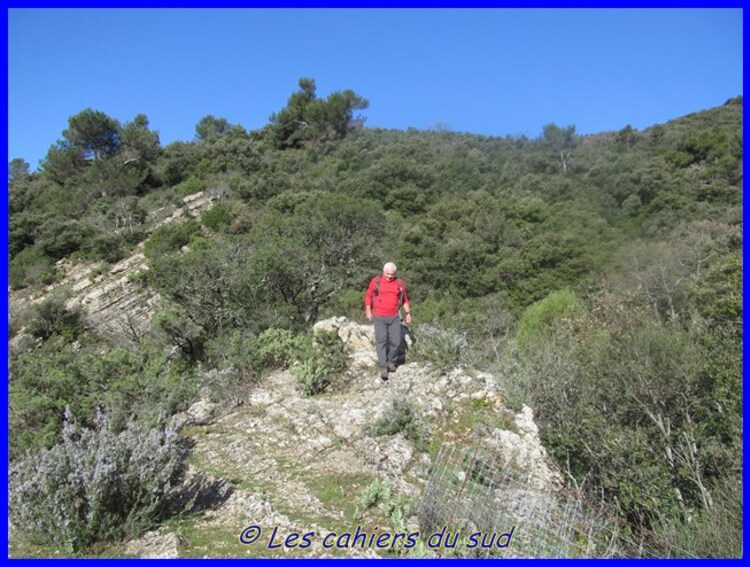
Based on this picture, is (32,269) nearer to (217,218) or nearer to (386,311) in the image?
(217,218)

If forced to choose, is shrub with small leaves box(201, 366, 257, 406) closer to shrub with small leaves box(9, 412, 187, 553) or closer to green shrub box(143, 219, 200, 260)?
shrub with small leaves box(9, 412, 187, 553)

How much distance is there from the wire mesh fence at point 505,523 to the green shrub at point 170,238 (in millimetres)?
25126

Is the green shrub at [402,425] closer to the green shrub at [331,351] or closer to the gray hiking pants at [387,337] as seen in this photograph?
the gray hiking pants at [387,337]

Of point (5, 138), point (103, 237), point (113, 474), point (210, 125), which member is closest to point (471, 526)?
point (113, 474)

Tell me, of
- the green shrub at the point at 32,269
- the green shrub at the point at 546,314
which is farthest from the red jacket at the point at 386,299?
the green shrub at the point at 32,269

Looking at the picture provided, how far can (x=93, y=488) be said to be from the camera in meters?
3.15

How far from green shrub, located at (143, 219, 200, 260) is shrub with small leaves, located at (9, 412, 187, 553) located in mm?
24322

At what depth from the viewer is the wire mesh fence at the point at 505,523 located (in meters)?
3.37

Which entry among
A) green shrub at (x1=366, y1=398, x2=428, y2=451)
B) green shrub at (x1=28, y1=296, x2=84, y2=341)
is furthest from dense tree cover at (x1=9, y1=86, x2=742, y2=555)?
green shrub at (x1=366, y1=398, x2=428, y2=451)

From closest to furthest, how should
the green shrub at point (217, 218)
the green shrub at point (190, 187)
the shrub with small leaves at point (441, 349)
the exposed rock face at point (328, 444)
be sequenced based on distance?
the exposed rock face at point (328, 444) < the shrub with small leaves at point (441, 349) < the green shrub at point (217, 218) < the green shrub at point (190, 187)

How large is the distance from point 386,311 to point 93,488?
12.9 feet

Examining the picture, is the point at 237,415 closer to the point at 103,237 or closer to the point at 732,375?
the point at 732,375

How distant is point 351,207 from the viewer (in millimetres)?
21047

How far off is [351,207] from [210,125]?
32.2 m
